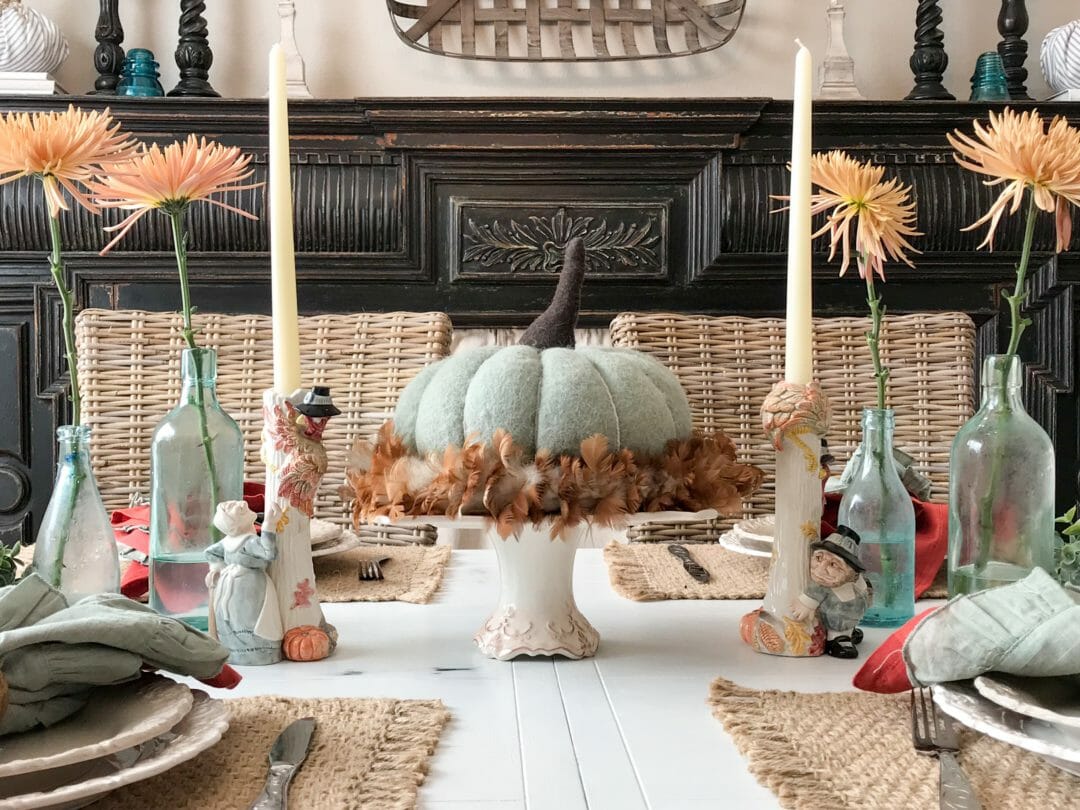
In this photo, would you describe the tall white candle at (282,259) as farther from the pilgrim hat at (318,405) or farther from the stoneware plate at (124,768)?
the stoneware plate at (124,768)

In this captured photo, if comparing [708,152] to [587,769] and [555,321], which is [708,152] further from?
[587,769]

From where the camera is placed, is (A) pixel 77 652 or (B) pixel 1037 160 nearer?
(A) pixel 77 652

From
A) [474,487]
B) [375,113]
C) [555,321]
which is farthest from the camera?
[375,113]

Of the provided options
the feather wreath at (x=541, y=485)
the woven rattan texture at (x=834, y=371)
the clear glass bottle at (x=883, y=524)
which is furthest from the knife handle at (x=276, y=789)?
the woven rattan texture at (x=834, y=371)

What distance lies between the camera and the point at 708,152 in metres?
2.09

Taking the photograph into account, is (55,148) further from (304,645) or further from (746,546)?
(746,546)

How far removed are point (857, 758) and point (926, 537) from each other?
0.48 metres

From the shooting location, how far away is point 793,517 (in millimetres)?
765

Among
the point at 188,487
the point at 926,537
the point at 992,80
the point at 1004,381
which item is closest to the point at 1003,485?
the point at 1004,381

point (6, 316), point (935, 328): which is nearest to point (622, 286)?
point (935, 328)

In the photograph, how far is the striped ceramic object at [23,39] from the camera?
1.97 m

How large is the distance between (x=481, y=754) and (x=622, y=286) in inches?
64.8

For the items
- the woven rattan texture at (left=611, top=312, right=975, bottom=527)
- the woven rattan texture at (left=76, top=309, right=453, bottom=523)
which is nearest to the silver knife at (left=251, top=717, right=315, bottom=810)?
the woven rattan texture at (left=76, top=309, right=453, bottom=523)

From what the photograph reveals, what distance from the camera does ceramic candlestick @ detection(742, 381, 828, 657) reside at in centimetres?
75
